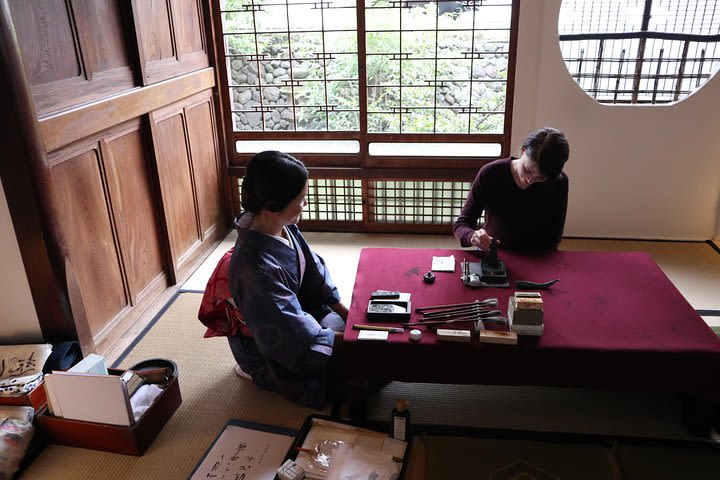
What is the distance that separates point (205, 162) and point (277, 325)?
214 centimetres

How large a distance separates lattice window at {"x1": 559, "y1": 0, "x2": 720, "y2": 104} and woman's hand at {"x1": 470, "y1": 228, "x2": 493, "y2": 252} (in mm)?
1954

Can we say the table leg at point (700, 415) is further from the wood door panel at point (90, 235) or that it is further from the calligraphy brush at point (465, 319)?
the wood door panel at point (90, 235)

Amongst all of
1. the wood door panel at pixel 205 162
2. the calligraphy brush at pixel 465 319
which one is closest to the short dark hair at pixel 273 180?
the calligraphy brush at pixel 465 319

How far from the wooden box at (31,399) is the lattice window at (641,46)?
3549 millimetres

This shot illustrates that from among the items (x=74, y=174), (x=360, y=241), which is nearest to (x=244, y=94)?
(x=360, y=241)

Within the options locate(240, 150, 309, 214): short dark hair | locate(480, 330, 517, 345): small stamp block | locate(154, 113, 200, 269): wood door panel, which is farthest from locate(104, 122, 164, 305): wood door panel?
locate(480, 330, 517, 345): small stamp block

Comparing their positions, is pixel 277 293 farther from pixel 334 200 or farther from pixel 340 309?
pixel 334 200

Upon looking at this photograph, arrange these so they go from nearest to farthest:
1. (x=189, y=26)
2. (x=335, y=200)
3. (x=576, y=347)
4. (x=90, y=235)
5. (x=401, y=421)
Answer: (x=576, y=347)
(x=401, y=421)
(x=90, y=235)
(x=189, y=26)
(x=335, y=200)

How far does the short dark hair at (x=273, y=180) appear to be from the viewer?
1991 mm

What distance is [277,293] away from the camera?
2.10 meters

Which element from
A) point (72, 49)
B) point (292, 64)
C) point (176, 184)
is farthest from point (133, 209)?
point (292, 64)

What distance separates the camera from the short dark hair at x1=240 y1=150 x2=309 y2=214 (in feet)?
6.53

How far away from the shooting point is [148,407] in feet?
7.00

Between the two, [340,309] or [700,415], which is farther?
[340,309]
